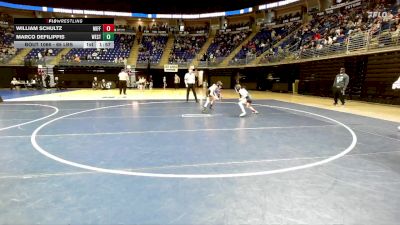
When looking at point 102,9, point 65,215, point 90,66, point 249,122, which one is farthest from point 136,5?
point 65,215

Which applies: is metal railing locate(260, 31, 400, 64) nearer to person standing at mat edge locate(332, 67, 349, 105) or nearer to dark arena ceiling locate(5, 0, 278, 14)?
person standing at mat edge locate(332, 67, 349, 105)

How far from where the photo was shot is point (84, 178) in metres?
3.83

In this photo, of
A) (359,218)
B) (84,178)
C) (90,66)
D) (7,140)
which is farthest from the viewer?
(90,66)

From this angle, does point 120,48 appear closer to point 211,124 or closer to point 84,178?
point 211,124

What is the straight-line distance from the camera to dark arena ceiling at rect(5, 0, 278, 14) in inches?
1346

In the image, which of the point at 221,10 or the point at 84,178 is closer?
the point at 84,178

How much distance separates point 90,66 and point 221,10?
62.1 feet
